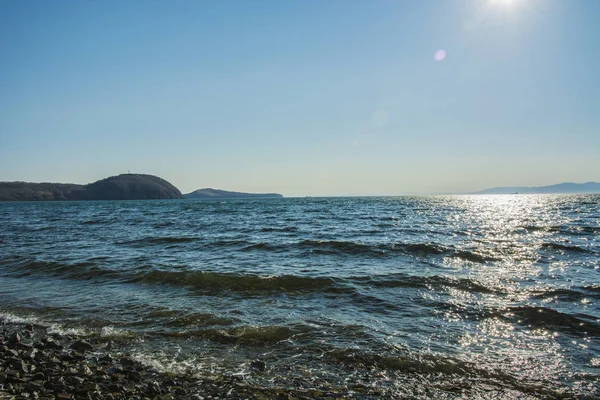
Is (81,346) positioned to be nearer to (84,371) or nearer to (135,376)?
(84,371)

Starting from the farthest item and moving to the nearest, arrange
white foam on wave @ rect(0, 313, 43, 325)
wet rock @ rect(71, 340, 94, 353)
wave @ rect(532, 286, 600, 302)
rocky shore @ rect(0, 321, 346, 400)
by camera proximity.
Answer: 1. wave @ rect(532, 286, 600, 302)
2. white foam on wave @ rect(0, 313, 43, 325)
3. wet rock @ rect(71, 340, 94, 353)
4. rocky shore @ rect(0, 321, 346, 400)

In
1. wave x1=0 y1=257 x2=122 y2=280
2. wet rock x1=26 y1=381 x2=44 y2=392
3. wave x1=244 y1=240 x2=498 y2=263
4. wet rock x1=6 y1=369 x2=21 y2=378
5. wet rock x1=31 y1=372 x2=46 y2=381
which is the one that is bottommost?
wave x1=0 y1=257 x2=122 y2=280

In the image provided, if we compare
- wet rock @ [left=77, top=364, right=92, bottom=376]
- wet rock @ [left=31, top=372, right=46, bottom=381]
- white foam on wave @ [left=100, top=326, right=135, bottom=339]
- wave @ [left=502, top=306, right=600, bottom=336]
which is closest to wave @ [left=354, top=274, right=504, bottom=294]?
wave @ [left=502, top=306, right=600, bottom=336]

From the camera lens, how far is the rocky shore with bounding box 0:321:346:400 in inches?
216

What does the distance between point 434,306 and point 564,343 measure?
3.27 metres

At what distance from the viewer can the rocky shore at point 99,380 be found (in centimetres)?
550

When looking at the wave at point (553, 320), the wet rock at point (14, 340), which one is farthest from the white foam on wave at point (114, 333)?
the wave at point (553, 320)

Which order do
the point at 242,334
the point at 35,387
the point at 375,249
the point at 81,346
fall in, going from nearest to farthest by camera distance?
the point at 35,387
the point at 81,346
the point at 242,334
the point at 375,249

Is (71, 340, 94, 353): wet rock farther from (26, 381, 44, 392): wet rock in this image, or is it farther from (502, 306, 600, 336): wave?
(502, 306, 600, 336): wave

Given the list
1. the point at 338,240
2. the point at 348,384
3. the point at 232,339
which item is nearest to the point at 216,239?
the point at 338,240

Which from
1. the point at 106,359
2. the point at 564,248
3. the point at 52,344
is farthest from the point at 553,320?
the point at 564,248

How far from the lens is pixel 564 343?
7.83m

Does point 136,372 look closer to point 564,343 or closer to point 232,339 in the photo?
point 232,339

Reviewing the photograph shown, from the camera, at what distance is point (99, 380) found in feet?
19.4
